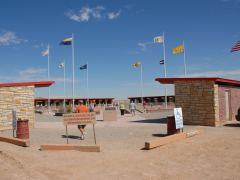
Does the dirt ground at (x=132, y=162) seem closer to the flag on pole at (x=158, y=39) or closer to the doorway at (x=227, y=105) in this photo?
the doorway at (x=227, y=105)

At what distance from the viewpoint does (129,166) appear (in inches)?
350

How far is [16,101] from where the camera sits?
19.6 m

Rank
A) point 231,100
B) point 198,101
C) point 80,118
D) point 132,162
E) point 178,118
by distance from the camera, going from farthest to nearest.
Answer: point 231,100, point 198,101, point 178,118, point 80,118, point 132,162

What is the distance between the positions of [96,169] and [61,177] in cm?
128

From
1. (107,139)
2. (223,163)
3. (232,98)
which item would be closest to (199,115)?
(232,98)

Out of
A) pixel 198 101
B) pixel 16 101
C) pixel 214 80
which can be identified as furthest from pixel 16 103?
pixel 214 80

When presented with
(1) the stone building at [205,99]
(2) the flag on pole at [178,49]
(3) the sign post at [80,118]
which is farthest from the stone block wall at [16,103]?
(2) the flag on pole at [178,49]

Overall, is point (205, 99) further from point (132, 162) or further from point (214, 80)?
point (132, 162)

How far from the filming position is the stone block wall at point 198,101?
19.2 m

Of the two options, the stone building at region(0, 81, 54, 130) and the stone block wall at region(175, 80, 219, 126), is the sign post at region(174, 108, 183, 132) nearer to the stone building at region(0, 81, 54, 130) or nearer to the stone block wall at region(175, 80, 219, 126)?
the stone block wall at region(175, 80, 219, 126)

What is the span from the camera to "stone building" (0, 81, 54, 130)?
19.0 m

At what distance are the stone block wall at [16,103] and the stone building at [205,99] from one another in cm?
898

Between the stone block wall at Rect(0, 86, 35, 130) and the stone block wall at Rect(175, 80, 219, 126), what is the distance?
29.9 feet

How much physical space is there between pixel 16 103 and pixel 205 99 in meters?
11.1
